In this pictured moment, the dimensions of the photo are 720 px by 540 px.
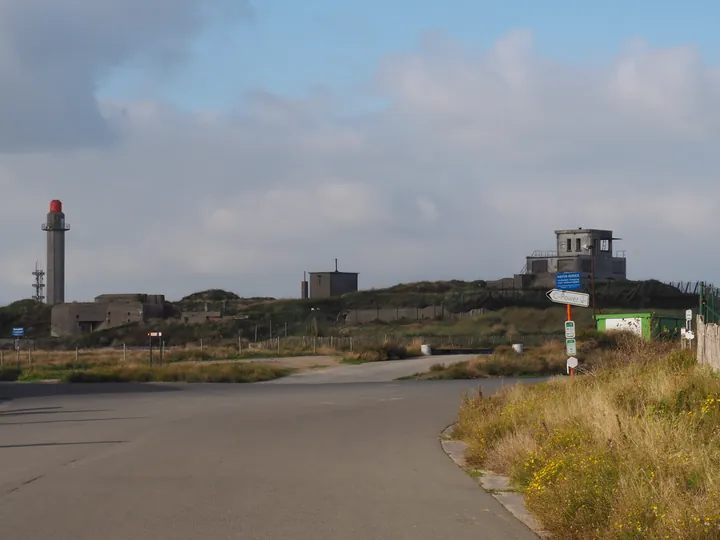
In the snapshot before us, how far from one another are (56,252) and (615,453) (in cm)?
10799

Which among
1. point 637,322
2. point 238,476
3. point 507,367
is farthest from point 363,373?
point 238,476

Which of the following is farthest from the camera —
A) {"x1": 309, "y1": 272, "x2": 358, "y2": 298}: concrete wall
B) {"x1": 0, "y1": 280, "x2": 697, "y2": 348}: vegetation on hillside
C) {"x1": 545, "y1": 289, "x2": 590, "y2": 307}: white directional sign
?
{"x1": 309, "y1": 272, "x2": 358, "y2": 298}: concrete wall

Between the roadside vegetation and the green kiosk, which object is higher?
the green kiosk

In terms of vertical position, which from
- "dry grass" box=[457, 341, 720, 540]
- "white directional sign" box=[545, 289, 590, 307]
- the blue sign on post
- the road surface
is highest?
the blue sign on post

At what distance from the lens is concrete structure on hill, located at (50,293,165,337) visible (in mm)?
105375

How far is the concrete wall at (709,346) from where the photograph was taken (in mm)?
16688

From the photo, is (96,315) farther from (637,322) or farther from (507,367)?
(507,367)

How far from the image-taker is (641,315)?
187 ft

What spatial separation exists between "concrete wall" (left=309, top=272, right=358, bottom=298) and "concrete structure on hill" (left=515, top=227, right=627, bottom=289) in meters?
24.5

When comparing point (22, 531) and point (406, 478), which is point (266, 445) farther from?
point (22, 531)

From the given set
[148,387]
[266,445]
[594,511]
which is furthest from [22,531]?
[148,387]

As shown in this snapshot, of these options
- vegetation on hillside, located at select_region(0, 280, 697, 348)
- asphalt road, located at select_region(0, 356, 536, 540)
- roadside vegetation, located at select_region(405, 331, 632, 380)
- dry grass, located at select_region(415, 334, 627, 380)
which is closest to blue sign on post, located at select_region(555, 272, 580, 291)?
asphalt road, located at select_region(0, 356, 536, 540)

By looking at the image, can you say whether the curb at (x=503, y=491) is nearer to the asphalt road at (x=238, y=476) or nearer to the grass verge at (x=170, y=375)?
the asphalt road at (x=238, y=476)

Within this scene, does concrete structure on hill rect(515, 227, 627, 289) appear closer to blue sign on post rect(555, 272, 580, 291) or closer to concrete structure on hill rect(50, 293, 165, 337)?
concrete structure on hill rect(50, 293, 165, 337)
